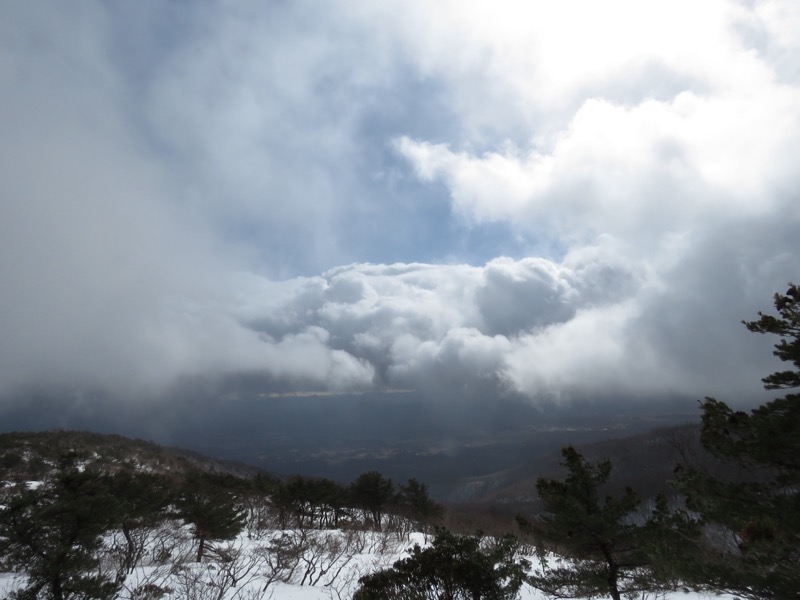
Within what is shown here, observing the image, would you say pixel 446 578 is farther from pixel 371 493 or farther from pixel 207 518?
pixel 371 493

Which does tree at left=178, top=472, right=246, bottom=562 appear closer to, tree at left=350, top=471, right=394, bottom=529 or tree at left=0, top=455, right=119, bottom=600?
tree at left=0, top=455, right=119, bottom=600

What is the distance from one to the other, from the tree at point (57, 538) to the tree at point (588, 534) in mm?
16890

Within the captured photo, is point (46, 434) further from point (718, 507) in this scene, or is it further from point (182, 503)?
point (718, 507)

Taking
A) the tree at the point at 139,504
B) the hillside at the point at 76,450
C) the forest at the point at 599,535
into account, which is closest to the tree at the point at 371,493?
the tree at the point at 139,504

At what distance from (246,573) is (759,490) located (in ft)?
71.0

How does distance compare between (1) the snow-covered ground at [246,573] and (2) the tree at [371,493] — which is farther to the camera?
(2) the tree at [371,493]

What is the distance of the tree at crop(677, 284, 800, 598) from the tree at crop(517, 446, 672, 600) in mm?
3785

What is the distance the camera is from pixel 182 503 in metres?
31.3

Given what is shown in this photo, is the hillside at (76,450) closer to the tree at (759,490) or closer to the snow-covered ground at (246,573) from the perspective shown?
the snow-covered ground at (246,573)

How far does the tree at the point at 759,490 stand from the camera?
8.79 metres

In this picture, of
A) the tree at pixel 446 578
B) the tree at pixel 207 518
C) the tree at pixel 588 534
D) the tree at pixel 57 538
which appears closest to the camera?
the tree at pixel 446 578

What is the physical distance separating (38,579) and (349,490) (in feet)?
164

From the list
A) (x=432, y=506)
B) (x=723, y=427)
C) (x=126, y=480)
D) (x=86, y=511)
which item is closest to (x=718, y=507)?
(x=723, y=427)

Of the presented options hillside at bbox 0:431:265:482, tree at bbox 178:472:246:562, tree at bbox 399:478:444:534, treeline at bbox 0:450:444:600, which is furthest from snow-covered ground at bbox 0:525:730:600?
A: hillside at bbox 0:431:265:482
